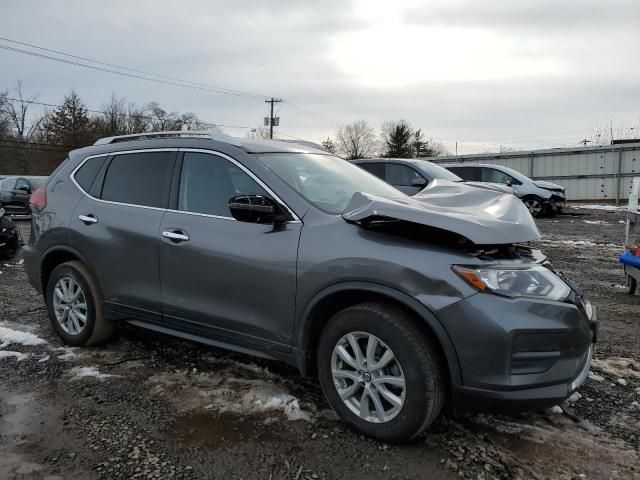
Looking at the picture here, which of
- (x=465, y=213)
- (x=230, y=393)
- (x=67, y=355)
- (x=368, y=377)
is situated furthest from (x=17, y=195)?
(x=465, y=213)

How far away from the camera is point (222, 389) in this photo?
3691 mm

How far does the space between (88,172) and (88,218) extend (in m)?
0.47

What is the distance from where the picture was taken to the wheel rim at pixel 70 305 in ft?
14.5

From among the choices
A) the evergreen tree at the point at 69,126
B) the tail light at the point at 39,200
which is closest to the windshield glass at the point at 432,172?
the tail light at the point at 39,200

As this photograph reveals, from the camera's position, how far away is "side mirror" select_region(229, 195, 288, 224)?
10.5 feet

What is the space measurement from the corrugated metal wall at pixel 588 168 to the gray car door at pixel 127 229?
2278 centimetres

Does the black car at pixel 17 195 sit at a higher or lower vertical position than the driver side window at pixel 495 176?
lower

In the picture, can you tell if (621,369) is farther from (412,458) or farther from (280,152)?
(280,152)

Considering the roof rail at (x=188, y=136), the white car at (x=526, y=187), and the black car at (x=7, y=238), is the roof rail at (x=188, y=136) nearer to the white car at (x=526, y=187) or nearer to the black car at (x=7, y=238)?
the black car at (x=7, y=238)

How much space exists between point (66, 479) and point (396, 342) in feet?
5.84

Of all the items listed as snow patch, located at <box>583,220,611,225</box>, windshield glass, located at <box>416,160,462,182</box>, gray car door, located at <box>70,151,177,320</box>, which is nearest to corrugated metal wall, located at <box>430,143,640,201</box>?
snow patch, located at <box>583,220,611,225</box>

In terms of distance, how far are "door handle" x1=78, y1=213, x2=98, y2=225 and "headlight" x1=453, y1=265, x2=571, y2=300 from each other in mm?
2944

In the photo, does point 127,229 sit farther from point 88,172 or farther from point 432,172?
point 432,172

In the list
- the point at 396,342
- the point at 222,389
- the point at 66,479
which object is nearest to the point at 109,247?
the point at 222,389
